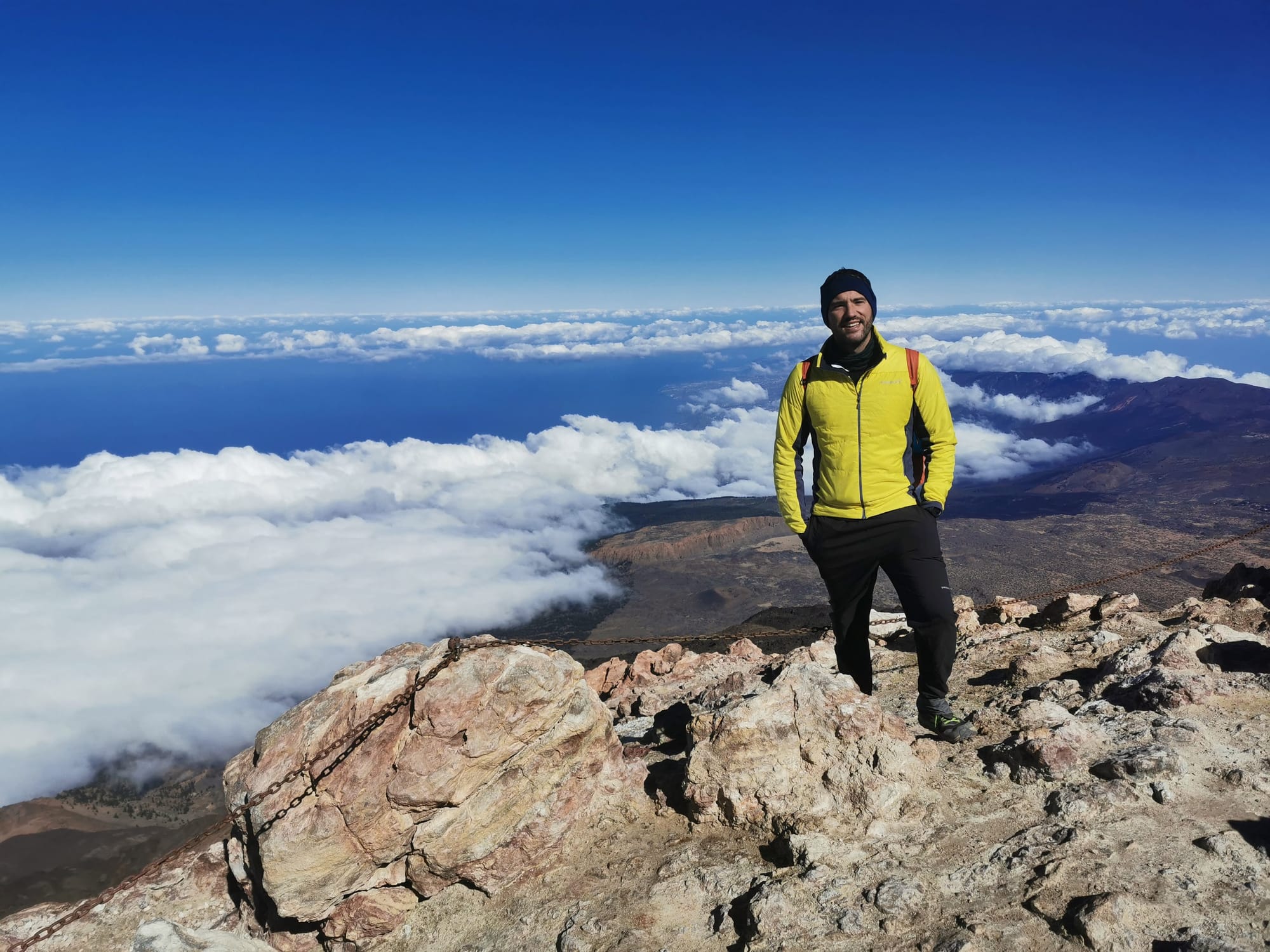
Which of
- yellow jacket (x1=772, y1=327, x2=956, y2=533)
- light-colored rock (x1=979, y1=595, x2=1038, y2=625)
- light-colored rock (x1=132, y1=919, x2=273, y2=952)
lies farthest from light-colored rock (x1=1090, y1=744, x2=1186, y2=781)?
light-colored rock (x1=979, y1=595, x2=1038, y2=625)

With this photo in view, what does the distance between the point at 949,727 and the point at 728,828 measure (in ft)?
7.22

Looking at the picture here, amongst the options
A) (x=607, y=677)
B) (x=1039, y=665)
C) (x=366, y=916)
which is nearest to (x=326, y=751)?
(x=366, y=916)

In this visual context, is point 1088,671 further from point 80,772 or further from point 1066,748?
point 80,772

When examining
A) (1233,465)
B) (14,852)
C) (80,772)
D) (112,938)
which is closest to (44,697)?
(80,772)

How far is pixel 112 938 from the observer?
18.1ft

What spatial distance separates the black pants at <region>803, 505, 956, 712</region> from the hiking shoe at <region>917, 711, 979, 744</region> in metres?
0.09

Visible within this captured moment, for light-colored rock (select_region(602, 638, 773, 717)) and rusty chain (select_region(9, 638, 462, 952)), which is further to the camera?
light-colored rock (select_region(602, 638, 773, 717))

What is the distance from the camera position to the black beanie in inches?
197

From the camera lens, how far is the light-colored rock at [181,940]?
3.96 metres

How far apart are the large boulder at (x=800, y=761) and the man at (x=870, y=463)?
796 mm

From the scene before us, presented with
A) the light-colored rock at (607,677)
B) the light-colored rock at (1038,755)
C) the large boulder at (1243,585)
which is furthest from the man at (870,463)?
the light-colored rock at (607,677)

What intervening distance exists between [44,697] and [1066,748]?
259 m

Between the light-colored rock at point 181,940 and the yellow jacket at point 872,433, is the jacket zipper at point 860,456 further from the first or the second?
the light-colored rock at point 181,940

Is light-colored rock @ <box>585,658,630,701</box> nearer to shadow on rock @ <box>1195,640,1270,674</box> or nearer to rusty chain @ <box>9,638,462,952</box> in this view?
Answer: rusty chain @ <box>9,638,462,952</box>
